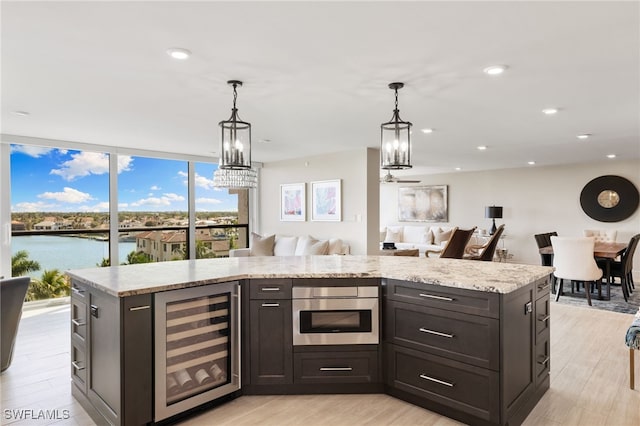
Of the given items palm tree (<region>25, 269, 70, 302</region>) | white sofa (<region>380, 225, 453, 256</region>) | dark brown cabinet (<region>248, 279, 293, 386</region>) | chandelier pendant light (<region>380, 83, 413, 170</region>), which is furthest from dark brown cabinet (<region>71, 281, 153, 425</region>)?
white sofa (<region>380, 225, 453, 256</region>)

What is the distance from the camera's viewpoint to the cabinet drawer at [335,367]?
2746 millimetres

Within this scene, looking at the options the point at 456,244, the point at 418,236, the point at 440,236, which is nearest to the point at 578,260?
the point at 456,244

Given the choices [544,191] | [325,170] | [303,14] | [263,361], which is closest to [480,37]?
[303,14]

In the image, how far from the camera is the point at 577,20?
2027 millimetres

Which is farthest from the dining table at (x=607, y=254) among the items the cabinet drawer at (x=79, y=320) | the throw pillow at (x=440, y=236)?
the cabinet drawer at (x=79, y=320)

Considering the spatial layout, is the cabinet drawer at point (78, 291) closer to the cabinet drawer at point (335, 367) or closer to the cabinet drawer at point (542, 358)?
the cabinet drawer at point (335, 367)

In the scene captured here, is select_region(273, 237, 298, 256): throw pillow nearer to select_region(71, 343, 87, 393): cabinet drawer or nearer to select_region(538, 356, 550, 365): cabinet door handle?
select_region(71, 343, 87, 393): cabinet drawer

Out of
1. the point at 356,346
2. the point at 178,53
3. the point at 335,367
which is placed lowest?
the point at 335,367

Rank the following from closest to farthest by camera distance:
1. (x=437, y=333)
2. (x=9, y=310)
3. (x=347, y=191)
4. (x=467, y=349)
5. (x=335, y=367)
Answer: (x=467, y=349), (x=437, y=333), (x=335, y=367), (x=9, y=310), (x=347, y=191)

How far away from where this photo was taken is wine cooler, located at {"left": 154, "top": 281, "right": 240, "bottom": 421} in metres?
2.33

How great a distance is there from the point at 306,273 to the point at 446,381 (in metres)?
1.12

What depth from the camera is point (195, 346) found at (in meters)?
2.50

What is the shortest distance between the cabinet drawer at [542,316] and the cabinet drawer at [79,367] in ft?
10.0

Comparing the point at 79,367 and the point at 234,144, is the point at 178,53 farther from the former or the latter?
the point at 79,367
